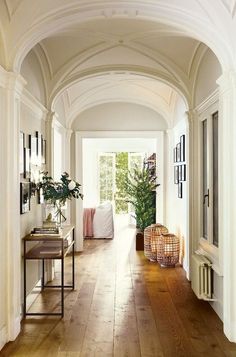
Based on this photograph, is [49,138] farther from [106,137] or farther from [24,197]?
[106,137]

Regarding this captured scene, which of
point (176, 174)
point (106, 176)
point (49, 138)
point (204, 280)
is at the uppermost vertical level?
point (49, 138)

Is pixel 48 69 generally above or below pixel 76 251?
above

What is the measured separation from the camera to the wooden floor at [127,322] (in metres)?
3.66

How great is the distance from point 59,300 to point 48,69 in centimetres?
321

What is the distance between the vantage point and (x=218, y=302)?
457cm

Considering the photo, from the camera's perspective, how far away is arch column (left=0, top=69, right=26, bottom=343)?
12.2 ft

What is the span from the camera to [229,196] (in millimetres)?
3844

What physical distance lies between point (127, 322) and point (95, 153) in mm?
9642

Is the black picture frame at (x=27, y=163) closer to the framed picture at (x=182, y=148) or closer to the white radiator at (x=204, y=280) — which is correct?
the white radiator at (x=204, y=280)

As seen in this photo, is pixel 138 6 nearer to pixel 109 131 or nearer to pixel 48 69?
pixel 48 69

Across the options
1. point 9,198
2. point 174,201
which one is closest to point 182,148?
point 174,201

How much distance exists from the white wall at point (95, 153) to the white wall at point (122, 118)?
469cm

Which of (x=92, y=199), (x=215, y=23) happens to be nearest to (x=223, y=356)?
(x=215, y=23)

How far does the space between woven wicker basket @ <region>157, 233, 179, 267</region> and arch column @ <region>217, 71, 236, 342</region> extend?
3.06 metres
